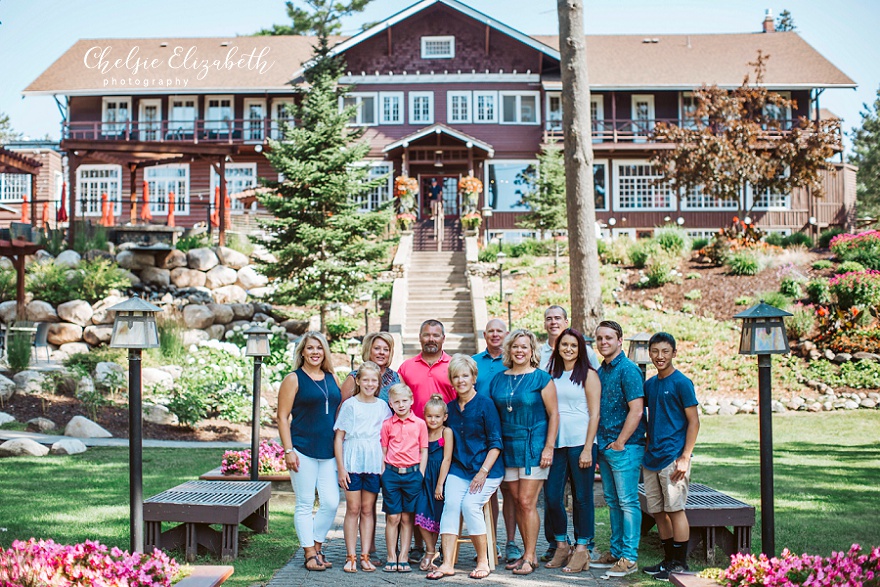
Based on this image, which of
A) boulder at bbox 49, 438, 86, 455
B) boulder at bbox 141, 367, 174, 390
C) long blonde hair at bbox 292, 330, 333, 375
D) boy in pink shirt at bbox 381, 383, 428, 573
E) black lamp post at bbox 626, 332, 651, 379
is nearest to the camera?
boy in pink shirt at bbox 381, 383, 428, 573

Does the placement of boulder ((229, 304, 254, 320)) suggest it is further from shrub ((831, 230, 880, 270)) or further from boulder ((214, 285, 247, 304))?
shrub ((831, 230, 880, 270))

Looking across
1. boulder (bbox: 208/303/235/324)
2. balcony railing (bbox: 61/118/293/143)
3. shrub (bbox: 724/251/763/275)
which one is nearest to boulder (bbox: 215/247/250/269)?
boulder (bbox: 208/303/235/324)

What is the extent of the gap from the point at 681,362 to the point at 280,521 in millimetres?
10711

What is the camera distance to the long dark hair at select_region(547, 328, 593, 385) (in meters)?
6.29

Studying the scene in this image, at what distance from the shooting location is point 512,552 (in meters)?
6.31

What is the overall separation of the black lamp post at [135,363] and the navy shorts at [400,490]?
170 centimetres

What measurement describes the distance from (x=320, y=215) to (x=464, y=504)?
13.1 metres

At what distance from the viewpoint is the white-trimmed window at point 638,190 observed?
31.3 meters

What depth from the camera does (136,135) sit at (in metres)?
32.0

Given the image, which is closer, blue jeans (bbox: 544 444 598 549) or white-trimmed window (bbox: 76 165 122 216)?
blue jeans (bbox: 544 444 598 549)

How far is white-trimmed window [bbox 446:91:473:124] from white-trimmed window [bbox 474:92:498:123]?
0.26 metres

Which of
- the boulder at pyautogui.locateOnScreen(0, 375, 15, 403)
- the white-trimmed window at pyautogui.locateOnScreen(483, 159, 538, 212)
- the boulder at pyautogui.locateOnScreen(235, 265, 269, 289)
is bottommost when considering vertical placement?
the boulder at pyautogui.locateOnScreen(0, 375, 15, 403)

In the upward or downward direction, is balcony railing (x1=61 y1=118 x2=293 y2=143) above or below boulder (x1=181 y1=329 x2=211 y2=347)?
above

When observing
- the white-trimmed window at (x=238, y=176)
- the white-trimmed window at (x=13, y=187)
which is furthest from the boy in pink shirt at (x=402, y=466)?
the white-trimmed window at (x=13, y=187)
